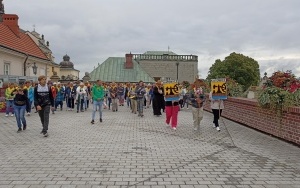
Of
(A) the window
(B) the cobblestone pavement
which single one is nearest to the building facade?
(A) the window

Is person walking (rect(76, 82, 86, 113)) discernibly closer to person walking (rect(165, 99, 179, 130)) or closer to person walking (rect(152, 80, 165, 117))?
person walking (rect(152, 80, 165, 117))

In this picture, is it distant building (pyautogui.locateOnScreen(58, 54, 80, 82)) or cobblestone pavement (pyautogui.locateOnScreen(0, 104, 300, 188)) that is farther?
distant building (pyautogui.locateOnScreen(58, 54, 80, 82))

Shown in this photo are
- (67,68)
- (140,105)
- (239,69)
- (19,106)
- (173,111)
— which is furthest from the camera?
(67,68)

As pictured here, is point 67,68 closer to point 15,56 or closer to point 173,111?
point 15,56

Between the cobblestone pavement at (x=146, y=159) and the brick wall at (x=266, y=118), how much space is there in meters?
0.32

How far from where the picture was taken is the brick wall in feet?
28.7

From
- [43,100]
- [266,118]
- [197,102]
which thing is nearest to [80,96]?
[43,100]

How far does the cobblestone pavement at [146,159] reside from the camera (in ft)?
18.0

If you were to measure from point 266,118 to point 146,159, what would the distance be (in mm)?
5276

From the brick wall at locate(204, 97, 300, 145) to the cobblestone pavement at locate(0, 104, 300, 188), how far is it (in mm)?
Answer: 323

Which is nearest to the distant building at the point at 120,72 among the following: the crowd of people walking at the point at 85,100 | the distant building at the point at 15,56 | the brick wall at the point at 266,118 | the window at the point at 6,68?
the distant building at the point at 15,56

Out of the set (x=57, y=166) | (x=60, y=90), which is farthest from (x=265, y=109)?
(x=60, y=90)

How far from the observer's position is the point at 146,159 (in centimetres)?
703

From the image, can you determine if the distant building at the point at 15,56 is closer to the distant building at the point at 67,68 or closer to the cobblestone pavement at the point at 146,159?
the cobblestone pavement at the point at 146,159
